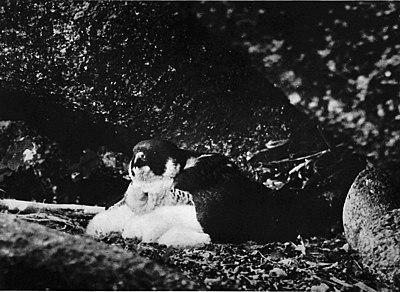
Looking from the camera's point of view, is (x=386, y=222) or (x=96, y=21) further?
(x=96, y=21)

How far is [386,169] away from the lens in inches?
62.1

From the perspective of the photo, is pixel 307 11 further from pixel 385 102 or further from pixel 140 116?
pixel 140 116

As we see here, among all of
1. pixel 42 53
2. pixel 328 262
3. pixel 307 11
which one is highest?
pixel 307 11

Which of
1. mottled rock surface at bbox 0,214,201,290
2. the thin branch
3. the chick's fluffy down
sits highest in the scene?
the thin branch

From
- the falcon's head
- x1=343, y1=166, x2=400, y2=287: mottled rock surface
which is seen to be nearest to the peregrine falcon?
the falcon's head

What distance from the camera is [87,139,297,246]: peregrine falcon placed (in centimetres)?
156

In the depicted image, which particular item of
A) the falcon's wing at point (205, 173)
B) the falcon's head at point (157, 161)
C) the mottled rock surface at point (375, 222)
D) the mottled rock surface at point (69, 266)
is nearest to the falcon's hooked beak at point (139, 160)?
the falcon's head at point (157, 161)

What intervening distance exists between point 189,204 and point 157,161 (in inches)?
5.8

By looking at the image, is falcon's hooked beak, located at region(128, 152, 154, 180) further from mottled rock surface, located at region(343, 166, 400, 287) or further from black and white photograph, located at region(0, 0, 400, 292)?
mottled rock surface, located at region(343, 166, 400, 287)

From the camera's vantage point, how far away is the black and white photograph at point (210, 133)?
61.2 inches


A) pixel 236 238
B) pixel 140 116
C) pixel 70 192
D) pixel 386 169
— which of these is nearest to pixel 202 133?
pixel 140 116

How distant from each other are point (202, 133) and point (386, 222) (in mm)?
539

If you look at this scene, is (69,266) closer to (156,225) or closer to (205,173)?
(156,225)

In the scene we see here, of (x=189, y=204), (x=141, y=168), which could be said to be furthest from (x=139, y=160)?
(x=189, y=204)
